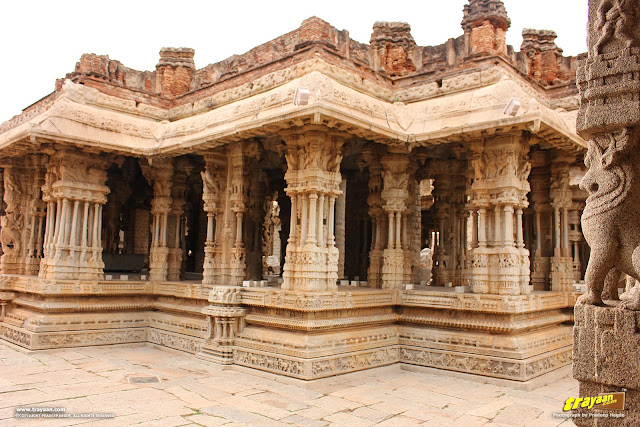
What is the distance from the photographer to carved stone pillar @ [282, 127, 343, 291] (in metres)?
8.28

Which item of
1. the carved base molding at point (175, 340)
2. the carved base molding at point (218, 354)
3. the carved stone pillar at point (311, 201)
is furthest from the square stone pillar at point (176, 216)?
the carved stone pillar at point (311, 201)

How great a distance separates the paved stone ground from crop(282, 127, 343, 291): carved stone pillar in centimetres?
155

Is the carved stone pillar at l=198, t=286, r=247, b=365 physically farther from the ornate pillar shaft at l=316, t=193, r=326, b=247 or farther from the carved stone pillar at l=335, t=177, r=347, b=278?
the carved stone pillar at l=335, t=177, r=347, b=278

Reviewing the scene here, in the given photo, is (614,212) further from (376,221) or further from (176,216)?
(176,216)

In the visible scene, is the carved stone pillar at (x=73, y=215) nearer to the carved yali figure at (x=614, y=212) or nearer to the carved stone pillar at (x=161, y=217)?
the carved stone pillar at (x=161, y=217)

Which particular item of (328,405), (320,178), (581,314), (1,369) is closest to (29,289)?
(1,369)

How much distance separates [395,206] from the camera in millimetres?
9734

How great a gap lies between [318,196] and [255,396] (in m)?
3.23

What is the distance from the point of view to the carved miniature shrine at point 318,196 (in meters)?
8.30

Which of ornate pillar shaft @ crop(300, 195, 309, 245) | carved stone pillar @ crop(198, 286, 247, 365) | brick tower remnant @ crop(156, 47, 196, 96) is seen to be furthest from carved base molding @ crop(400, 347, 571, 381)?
brick tower remnant @ crop(156, 47, 196, 96)

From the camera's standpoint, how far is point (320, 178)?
848cm

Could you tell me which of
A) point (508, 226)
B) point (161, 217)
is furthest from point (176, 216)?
point (508, 226)

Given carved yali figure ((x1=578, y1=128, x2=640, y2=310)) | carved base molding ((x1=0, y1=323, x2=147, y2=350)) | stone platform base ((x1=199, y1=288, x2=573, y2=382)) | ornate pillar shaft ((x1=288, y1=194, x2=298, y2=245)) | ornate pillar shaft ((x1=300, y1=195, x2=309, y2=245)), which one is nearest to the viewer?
carved yali figure ((x1=578, y1=128, x2=640, y2=310))

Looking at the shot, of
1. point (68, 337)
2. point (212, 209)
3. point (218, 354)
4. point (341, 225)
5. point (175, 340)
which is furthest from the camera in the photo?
point (341, 225)
